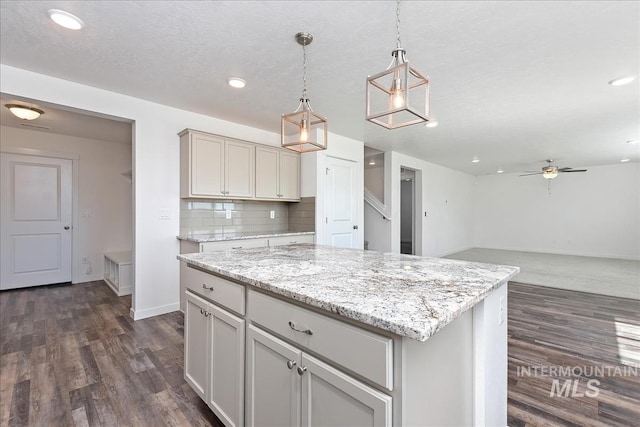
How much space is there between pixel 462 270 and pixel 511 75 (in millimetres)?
2279

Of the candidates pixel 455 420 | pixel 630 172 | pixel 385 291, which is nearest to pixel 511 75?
pixel 385 291

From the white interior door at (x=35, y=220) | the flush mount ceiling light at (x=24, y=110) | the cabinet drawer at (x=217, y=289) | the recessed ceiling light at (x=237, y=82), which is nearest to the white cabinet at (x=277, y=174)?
the recessed ceiling light at (x=237, y=82)

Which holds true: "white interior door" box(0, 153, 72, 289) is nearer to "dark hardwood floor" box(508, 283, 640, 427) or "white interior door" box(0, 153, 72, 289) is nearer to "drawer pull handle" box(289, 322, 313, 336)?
"drawer pull handle" box(289, 322, 313, 336)

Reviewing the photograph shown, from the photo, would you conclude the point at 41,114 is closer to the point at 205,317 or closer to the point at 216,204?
the point at 216,204

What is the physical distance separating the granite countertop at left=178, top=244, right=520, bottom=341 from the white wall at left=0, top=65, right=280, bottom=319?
190cm

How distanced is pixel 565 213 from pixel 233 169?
31.0 feet

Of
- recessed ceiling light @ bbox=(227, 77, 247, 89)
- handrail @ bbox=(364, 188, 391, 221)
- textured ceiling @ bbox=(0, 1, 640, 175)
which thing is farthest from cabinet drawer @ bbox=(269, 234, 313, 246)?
handrail @ bbox=(364, 188, 391, 221)

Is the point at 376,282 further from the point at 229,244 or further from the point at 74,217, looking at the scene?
the point at 74,217

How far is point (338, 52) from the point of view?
7.66ft

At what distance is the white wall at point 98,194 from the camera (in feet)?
16.2

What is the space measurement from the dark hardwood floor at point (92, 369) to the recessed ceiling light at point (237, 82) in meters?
2.50

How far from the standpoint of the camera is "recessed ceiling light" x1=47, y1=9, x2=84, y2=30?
1877mm

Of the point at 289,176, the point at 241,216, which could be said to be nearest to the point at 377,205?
the point at 289,176

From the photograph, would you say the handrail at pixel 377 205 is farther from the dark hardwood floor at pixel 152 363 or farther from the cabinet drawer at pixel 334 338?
the cabinet drawer at pixel 334 338
